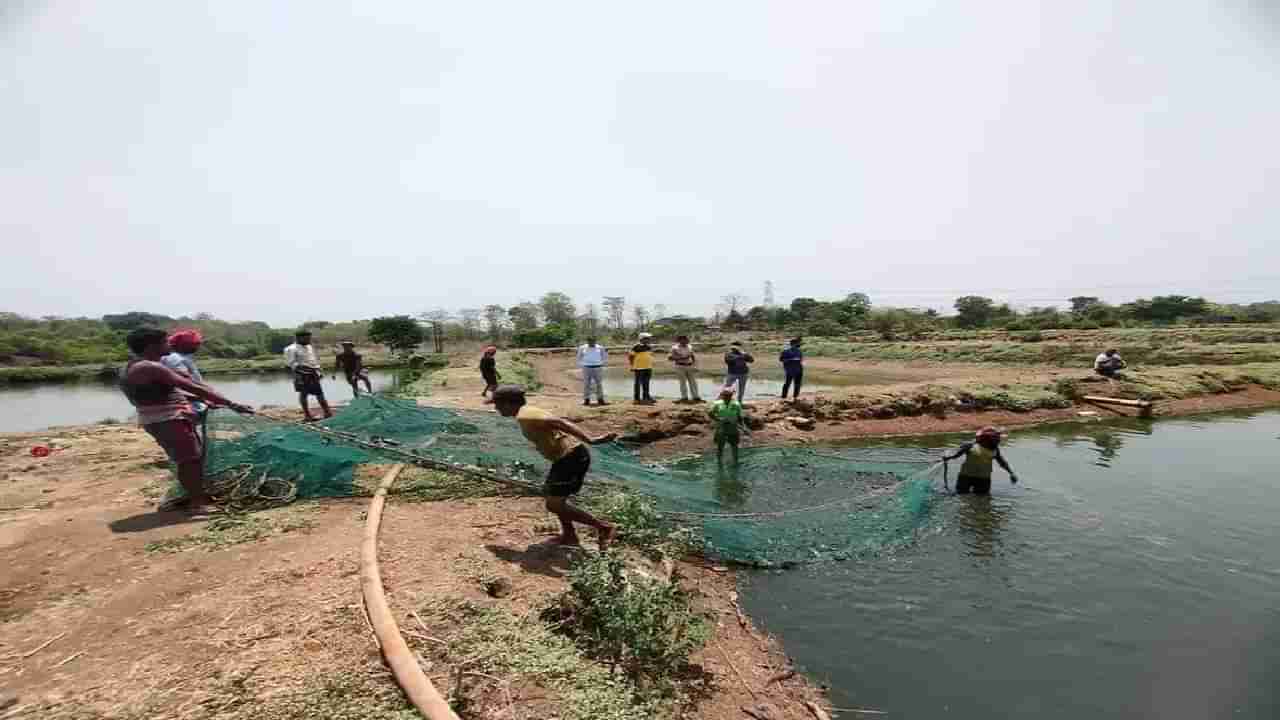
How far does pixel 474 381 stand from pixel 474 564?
52.3ft

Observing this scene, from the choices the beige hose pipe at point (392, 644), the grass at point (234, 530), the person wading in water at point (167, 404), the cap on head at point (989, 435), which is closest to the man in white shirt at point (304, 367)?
the person wading in water at point (167, 404)

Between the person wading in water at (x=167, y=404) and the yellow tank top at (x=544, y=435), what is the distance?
3.38 metres

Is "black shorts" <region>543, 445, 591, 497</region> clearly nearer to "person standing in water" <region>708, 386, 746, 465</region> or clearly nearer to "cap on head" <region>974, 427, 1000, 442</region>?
"person standing in water" <region>708, 386, 746, 465</region>

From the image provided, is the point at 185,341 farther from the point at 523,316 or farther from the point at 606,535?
the point at 523,316

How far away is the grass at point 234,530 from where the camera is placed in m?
5.43

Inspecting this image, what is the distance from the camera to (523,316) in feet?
281

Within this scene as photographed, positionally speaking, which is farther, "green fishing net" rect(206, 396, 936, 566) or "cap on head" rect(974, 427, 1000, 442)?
"cap on head" rect(974, 427, 1000, 442)

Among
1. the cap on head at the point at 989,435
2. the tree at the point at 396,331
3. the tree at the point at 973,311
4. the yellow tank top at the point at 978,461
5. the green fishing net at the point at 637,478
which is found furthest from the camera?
the tree at the point at 973,311

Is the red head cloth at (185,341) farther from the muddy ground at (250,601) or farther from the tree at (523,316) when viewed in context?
the tree at (523,316)

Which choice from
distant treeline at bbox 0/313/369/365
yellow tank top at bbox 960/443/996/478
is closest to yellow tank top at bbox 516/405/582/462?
yellow tank top at bbox 960/443/996/478

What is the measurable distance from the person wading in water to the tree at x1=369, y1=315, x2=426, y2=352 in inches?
1854

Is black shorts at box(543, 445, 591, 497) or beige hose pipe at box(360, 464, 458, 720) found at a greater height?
black shorts at box(543, 445, 591, 497)

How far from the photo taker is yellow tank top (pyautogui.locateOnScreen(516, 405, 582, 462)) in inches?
226

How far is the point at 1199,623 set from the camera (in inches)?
246
